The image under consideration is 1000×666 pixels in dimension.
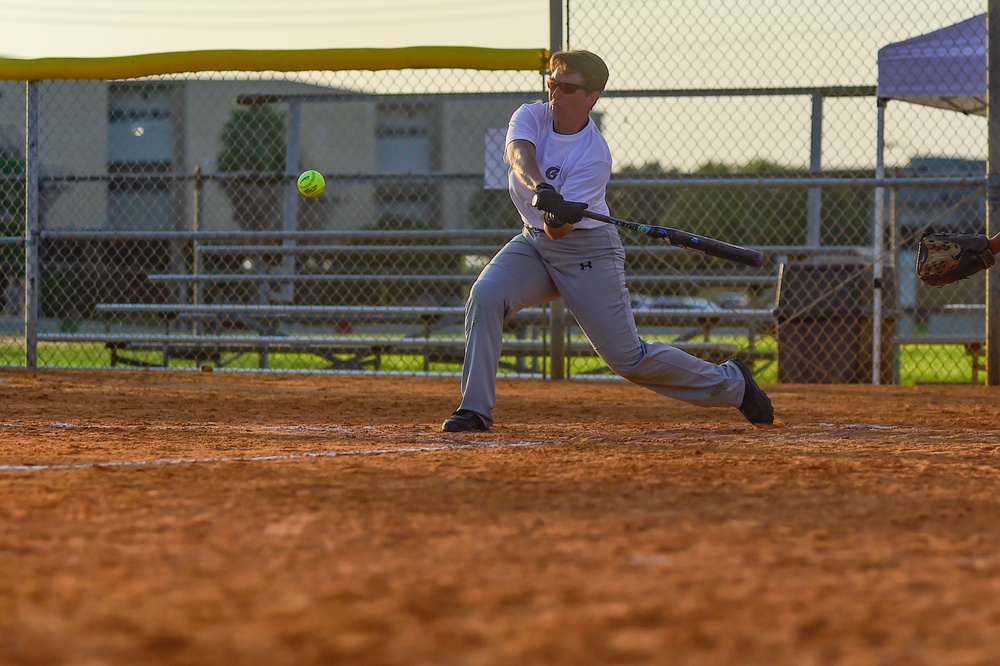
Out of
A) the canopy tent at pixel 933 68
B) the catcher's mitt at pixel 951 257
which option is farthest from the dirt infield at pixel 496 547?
the canopy tent at pixel 933 68

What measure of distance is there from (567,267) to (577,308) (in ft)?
0.57

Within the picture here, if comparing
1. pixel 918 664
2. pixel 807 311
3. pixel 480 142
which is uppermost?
pixel 480 142

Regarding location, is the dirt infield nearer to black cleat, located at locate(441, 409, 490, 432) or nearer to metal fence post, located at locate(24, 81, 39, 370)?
black cleat, located at locate(441, 409, 490, 432)

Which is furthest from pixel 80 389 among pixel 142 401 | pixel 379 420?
pixel 379 420

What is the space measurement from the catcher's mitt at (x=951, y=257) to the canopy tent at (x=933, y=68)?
3474 millimetres

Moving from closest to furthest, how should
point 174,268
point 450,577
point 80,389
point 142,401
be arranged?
point 450,577 < point 142,401 < point 80,389 < point 174,268

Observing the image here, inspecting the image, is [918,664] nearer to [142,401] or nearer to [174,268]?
[142,401]

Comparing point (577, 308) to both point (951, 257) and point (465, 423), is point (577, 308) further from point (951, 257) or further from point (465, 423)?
point (951, 257)

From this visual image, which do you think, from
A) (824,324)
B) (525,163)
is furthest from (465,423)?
(824,324)

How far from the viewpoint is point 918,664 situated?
1.63 metres

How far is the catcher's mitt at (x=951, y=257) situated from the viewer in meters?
4.96

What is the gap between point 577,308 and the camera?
4.86 meters

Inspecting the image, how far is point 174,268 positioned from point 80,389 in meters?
5.07

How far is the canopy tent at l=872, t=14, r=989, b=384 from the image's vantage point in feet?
27.7
